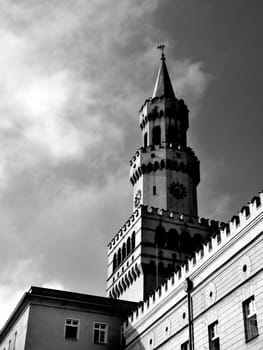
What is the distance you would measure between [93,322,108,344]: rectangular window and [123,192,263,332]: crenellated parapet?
285 cm

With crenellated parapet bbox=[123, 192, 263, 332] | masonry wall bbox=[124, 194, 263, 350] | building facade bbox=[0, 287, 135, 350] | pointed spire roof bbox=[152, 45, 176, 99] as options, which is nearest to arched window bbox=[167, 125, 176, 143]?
pointed spire roof bbox=[152, 45, 176, 99]

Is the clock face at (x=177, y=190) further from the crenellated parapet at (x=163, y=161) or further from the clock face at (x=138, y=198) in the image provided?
the clock face at (x=138, y=198)

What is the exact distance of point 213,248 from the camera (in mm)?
38531

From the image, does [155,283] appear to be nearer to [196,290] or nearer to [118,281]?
[118,281]

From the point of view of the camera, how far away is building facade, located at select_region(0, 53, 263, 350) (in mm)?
34719

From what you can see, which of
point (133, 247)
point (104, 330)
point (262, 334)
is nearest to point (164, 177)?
point (133, 247)

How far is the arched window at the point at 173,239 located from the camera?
223ft

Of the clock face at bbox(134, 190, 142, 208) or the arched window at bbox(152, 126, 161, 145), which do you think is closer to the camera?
the clock face at bbox(134, 190, 142, 208)

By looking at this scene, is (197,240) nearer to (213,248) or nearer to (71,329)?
(71,329)

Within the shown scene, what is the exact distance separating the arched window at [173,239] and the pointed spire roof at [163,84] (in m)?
22.1

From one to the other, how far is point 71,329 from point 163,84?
1745 inches

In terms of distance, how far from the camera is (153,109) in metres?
80.5

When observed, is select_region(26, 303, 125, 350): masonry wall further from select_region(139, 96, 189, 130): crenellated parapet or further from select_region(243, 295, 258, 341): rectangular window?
select_region(139, 96, 189, 130): crenellated parapet

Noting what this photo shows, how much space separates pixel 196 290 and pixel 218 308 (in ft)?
11.1
